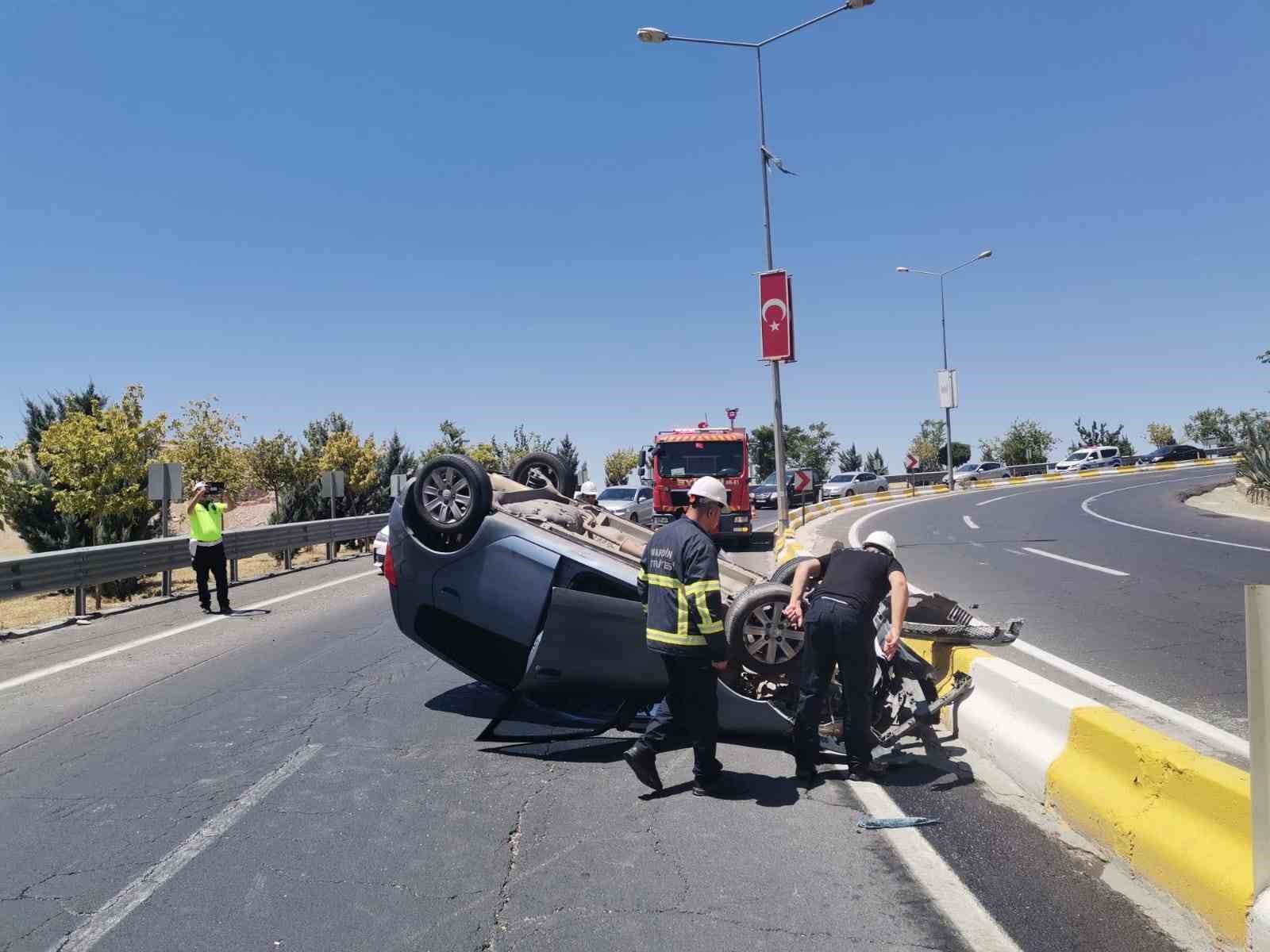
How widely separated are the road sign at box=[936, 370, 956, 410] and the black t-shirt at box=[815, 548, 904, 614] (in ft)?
150

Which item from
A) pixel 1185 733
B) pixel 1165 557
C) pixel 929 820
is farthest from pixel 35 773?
pixel 1165 557

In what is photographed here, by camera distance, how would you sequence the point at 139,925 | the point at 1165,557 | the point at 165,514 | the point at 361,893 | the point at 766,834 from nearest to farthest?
the point at 139,925 < the point at 361,893 < the point at 766,834 < the point at 1165,557 < the point at 165,514

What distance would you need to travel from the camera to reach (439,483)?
258 inches

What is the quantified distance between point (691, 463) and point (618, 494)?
7857 mm

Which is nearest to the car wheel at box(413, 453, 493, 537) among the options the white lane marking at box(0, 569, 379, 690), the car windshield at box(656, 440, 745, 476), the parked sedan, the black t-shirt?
the black t-shirt

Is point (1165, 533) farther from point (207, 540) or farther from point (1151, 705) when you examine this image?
point (207, 540)

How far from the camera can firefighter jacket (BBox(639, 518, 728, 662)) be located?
16.1 feet

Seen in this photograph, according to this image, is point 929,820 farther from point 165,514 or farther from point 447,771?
point 165,514

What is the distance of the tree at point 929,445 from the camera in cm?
10262

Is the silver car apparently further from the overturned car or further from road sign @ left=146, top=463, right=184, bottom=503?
the overturned car

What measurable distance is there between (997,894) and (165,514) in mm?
17552

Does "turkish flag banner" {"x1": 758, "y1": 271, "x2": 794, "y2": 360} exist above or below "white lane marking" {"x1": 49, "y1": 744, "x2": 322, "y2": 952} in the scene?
above

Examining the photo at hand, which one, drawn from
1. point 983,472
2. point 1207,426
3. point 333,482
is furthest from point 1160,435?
point 333,482

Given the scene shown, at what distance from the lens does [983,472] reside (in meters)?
61.7
